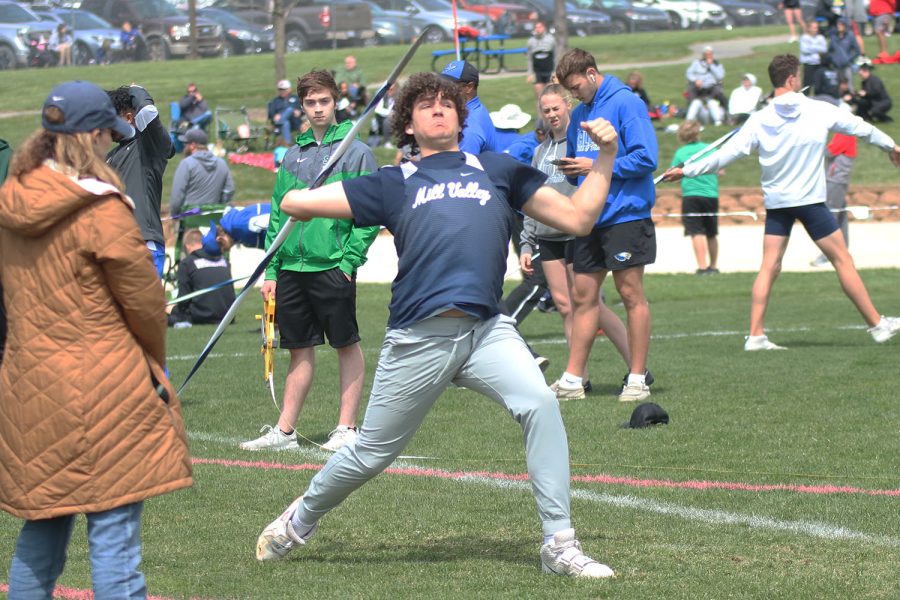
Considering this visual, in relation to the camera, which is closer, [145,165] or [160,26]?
[145,165]

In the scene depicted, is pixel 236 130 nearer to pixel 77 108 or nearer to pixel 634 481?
pixel 634 481

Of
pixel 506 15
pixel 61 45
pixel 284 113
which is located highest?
pixel 284 113

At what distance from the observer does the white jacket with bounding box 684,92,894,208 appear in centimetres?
1081

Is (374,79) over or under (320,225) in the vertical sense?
under

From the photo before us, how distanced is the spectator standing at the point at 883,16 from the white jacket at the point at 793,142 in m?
28.6

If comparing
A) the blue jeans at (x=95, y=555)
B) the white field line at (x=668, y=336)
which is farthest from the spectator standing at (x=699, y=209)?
the blue jeans at (x=95, y=555)

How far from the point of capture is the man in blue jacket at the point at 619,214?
8.73m

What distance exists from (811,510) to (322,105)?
3412 mm

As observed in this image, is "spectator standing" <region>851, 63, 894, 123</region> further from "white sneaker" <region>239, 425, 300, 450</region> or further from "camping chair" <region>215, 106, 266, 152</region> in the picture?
"white sneaker" <region>239, 425, 300, 450</region>

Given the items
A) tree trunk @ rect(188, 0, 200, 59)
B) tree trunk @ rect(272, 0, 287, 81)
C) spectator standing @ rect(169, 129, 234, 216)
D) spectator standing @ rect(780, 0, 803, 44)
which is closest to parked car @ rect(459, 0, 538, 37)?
spectator standing @ rect(780, 0, 803, 44)

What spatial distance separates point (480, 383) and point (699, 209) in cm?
1342

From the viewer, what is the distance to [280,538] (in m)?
5.62

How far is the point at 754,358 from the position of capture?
11.0 meters

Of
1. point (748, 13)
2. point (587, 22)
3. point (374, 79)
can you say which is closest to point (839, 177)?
point (374, 79)
